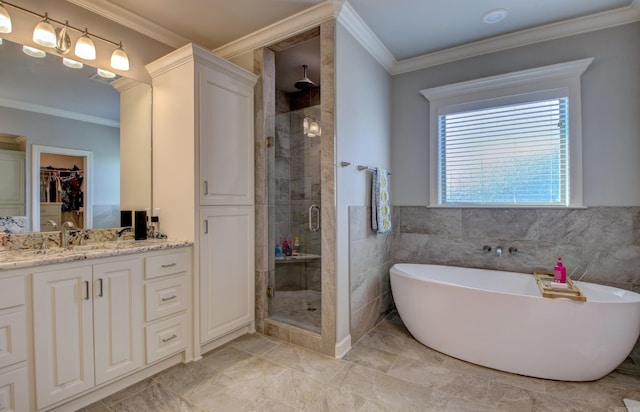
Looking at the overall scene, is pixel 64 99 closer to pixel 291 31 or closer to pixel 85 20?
pixel 85 20

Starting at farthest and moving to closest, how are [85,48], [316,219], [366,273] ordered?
[316,219] → [366,273] → [85,48]

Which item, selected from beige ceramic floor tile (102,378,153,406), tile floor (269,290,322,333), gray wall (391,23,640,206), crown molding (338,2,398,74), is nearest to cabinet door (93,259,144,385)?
beige ceramic floor tile (102,378,153,406)

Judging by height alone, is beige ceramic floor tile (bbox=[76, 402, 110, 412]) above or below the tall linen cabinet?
below

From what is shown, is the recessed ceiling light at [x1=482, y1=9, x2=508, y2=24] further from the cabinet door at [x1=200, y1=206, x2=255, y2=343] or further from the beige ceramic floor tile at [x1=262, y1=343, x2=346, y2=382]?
the beige ceramic floor tile at [x1=262, y1=343, x2=346, y2=382]

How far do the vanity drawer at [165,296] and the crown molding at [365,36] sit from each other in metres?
2.35

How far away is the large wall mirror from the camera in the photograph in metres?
1.96

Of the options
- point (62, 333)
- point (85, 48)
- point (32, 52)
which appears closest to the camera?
point (62, 333)

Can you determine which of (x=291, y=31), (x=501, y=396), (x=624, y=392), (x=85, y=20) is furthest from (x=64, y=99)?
(x=624, y=392)

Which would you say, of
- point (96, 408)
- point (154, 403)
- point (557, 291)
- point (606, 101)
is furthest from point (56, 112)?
point (606, 101)

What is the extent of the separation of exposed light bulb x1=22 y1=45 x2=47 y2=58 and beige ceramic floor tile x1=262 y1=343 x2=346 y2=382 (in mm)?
2657

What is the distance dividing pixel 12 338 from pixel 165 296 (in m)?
0.78

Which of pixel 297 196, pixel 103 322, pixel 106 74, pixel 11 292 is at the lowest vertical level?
pixel 103 322

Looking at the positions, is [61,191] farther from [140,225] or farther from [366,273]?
[366,273]

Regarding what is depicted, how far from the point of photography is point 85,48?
6.95 feet
